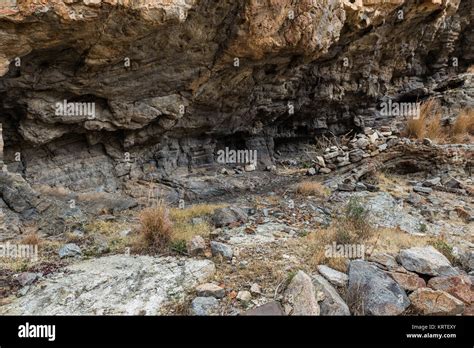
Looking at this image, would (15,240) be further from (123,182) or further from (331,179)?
(331,179)

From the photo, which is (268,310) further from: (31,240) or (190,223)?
(31,240)

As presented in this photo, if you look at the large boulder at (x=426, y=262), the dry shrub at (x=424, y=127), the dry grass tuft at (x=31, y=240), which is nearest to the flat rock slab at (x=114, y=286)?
the dry grass tuft at (x=31, y=240)


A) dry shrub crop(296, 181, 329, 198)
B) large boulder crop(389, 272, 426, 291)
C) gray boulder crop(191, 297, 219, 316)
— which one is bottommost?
gray boulder crop(191, 297, 219, 316)

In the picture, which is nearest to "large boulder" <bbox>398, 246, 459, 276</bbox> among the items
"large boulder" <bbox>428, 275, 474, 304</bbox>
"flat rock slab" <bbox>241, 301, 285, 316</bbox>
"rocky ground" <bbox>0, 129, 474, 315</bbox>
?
"rocky ground" <bbox>0, 129, 474, 315</bbox>

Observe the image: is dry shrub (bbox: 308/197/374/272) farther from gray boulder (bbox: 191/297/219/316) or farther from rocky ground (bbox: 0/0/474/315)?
gray boulder (bbox: 191/297/219/316)

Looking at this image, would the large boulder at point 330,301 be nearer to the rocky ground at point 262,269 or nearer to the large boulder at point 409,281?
the rocky ground at point 262,269

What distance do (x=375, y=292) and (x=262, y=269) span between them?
1285 millimetres

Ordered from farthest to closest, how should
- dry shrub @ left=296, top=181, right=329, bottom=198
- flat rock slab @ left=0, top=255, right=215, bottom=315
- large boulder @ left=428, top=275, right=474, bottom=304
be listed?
1. dry shrub @ left=296, top=181, right=329, bottom=198
2. large boulder @ left=428, top=275, right=474, bottom=304
3. flat rock slab @ left=0, top=255, right=215, bottom=315

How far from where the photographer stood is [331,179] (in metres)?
9.40

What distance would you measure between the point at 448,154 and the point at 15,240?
10721 mm

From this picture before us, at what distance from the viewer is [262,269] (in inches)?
163

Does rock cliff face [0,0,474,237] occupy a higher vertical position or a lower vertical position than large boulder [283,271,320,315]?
higher

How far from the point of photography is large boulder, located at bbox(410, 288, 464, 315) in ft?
10.9
